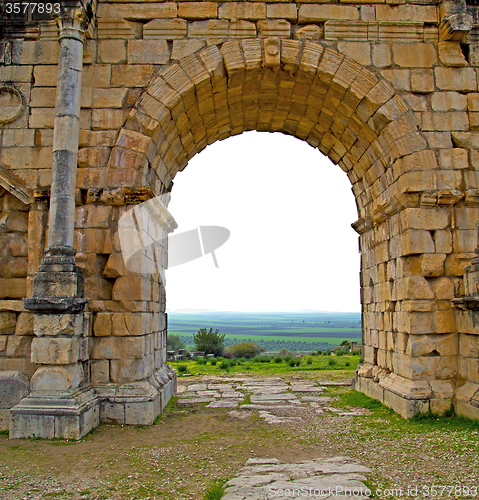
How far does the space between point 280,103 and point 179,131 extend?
2059 mm

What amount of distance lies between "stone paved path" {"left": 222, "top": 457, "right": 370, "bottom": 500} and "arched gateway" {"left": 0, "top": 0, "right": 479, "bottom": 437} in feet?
7.54

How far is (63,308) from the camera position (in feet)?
18.9

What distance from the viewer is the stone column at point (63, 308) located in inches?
219

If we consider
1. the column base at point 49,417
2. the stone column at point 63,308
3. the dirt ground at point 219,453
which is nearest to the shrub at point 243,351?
the dirt ground at point 219,453

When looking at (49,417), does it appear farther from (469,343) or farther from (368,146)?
(368,146)

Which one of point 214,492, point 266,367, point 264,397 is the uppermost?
point 214,492

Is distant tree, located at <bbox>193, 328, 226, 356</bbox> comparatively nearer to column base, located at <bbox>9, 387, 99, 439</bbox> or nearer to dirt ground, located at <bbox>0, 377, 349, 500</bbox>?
dirt ground, located at <bbox>0, 377, 349, 500</bbox>

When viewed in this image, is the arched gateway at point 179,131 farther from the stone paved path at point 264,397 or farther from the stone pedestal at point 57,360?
the stone paved path at point 264,397

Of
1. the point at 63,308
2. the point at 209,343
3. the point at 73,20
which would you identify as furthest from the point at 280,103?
the point at 209,343

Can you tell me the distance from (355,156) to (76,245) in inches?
214

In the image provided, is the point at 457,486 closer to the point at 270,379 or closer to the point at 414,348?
the point at 414,348

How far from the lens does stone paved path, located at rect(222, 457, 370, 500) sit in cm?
379

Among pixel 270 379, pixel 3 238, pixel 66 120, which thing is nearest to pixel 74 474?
pixel 3 238

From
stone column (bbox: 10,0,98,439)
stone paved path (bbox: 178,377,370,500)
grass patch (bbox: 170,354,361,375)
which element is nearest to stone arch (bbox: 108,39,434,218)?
stone column (bbox: 10,0,98,439)
